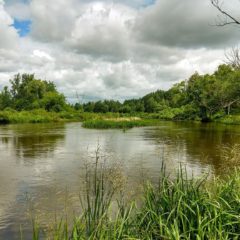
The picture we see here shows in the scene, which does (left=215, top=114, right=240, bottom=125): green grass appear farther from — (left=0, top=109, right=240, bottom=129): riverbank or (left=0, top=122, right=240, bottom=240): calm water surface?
(left=0, top=122, right=240, bottom=240): calm water surface

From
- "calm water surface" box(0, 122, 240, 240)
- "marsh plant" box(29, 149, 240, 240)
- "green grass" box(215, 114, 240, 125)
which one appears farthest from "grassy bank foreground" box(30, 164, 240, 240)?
"green grass" box(215, 114, 240, 125)

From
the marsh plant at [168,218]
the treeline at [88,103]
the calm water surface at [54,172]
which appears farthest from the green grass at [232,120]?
the marsh plant at [168,218]

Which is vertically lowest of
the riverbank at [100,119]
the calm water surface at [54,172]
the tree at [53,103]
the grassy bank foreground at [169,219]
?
the calm water surface at [54,172]

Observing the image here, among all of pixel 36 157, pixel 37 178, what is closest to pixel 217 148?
pixel 36 157

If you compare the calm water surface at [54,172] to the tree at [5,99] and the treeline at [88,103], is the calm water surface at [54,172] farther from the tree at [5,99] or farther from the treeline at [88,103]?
the tree at [5,99]

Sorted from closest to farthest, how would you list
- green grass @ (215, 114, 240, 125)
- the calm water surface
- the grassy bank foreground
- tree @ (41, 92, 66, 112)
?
1. the grassy bank foreground
2. the calm water surface
3. green grass @ (215, 114, 240, 125)
4. tree @ (41, 92, 66, 112)

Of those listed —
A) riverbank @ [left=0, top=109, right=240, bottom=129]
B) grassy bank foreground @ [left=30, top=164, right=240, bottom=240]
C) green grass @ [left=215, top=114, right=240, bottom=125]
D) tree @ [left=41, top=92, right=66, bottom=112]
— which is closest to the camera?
grassy bank foreground @ [left=30, top=164, right=240, bottom=240]

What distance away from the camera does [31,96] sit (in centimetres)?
9731

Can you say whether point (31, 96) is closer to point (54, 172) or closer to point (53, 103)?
point (53, 103)

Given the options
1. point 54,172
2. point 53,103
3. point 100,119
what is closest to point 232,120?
point 100,119

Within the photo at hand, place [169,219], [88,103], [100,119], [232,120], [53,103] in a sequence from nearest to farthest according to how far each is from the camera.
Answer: [169,219], [100,119], [232,120], [88,103], [53,103]

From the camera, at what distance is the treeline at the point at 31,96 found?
90.2m

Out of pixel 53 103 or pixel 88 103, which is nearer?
pixel 88 103

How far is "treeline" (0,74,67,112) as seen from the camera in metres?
90.2
